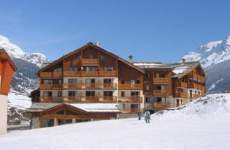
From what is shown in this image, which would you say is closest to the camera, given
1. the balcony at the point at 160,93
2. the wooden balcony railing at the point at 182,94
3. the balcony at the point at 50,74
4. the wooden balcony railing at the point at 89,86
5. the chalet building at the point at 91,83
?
the chalet building at the point at 91,83

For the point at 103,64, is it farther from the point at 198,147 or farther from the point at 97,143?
the point at 198,147

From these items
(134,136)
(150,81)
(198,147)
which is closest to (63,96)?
(150,81)

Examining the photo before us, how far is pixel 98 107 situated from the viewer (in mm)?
63344

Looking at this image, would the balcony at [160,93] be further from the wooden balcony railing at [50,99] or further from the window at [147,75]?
the wooden balcony railing at [50,99]

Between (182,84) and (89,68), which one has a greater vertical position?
(89,68)

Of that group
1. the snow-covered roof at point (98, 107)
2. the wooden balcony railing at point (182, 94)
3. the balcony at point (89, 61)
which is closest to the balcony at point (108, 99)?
the snow-covered roof at point (98, 107)

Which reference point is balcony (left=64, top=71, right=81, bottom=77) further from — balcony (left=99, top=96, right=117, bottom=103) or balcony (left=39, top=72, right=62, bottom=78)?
balcony (left=99, top=96, right=117, bottom=103)

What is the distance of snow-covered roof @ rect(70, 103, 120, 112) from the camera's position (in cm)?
6256

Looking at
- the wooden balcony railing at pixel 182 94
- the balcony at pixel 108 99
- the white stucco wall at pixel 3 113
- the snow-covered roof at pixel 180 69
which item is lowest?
the white stucco wall at pixel 3 113

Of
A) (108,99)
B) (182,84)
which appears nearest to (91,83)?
(108,99)

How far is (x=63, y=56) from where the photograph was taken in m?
66.1

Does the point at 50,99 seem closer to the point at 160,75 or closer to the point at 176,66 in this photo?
the point at 160,75

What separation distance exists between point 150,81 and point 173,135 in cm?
4097

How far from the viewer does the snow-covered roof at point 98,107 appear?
6256 centimetres
